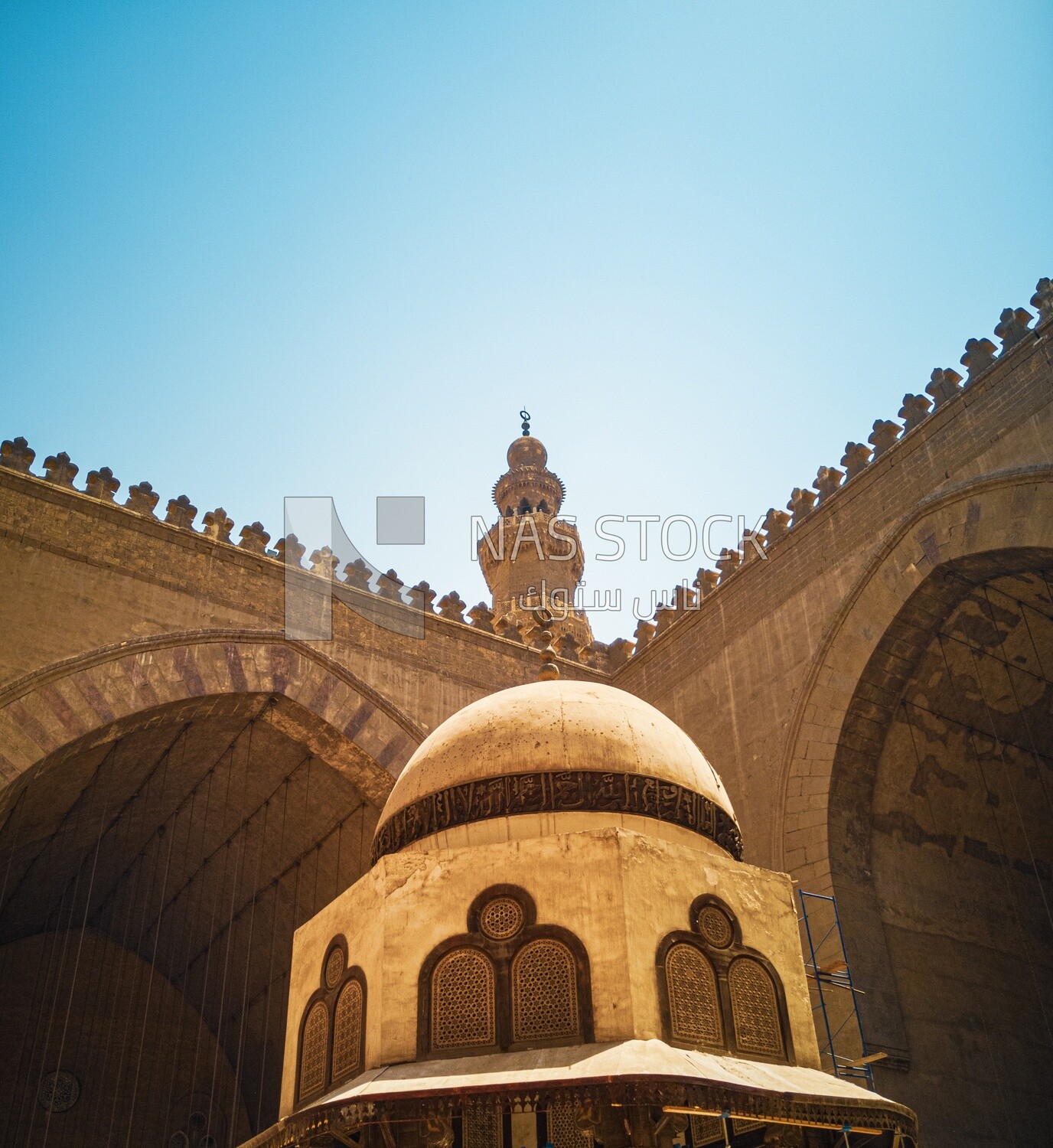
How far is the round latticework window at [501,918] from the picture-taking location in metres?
3.95

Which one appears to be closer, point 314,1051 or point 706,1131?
point 706,1131

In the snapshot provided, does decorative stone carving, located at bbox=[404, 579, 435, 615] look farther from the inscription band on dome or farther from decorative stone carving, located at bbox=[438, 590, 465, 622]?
the inscription band on dome

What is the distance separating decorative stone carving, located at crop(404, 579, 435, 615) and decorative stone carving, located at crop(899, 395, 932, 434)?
4.26m

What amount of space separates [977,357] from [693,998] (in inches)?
216

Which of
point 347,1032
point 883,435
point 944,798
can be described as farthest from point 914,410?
point 347,1032

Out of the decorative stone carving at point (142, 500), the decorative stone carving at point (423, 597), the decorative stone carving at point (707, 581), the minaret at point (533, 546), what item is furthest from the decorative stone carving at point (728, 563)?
the minaret at point (533, 546)

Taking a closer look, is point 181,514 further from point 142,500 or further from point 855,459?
point 855,459

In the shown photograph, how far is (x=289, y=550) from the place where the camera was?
932cm

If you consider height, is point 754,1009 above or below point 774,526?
below

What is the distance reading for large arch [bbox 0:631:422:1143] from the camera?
8.12m

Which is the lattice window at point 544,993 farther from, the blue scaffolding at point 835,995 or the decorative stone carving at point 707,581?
the decorative stone carving at point 707,581

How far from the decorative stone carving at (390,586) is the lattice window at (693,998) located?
6188mm

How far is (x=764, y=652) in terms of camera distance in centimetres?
887

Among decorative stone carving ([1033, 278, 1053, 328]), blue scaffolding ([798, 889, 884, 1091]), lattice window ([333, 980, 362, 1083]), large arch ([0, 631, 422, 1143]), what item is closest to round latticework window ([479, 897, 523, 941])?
lattice window ([333, 980, 362, 1083])
